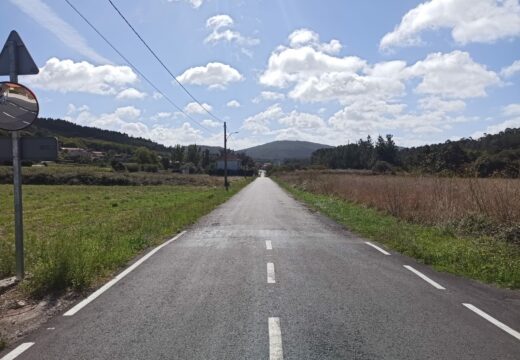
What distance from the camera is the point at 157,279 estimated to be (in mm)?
8594

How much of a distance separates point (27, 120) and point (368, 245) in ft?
30.3

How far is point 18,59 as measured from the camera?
26.7 feet

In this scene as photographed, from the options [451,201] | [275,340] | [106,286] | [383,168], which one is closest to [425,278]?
[275,340]

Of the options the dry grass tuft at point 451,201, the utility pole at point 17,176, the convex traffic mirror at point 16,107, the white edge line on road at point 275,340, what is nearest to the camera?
the white edge line on road at point 275,340

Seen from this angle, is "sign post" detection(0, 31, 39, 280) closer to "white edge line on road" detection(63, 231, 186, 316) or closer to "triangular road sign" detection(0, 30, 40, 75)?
"triangular road sign" detection(0, 30, 40, 75)

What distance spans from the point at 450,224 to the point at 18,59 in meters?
13.3

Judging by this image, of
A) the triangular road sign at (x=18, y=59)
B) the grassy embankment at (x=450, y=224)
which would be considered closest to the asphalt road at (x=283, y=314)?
the grassy embankment at (x=450, y=224)

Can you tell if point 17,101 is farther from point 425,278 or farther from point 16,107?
point 425,278

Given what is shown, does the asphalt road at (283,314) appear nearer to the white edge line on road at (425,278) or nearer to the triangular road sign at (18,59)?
the white edge line on road at (425,278)

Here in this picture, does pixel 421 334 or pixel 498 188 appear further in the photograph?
pixel 498 188

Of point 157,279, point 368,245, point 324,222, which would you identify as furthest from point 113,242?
point 324,222

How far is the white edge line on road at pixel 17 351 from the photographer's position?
4.94m

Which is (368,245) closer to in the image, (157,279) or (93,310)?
(157,279)

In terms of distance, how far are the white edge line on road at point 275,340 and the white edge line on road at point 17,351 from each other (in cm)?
265
